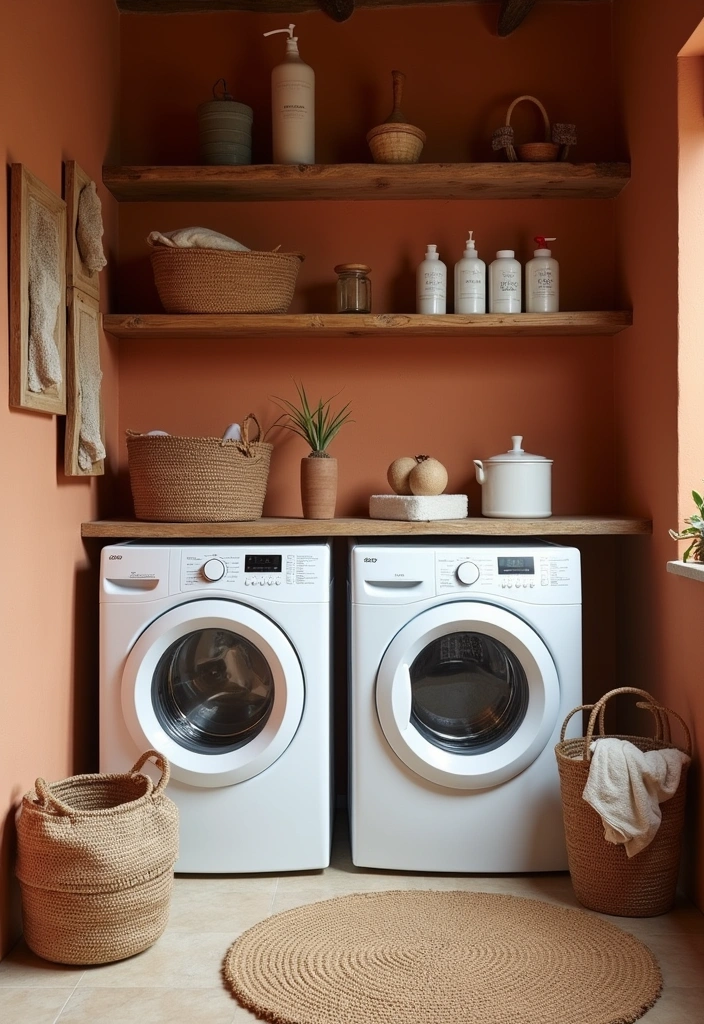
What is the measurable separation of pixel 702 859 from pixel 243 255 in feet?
6.49

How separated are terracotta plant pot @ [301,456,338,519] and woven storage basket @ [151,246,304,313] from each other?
1.58ft

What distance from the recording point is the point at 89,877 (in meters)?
2.03

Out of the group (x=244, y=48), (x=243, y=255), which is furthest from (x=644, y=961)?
(x=244, y=48)

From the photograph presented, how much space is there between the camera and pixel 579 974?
2.01 meters

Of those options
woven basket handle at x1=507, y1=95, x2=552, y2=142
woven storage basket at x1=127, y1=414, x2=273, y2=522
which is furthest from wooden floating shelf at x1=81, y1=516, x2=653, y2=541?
woven basket handle at x1=507, y1=95, x2=552, y2=142

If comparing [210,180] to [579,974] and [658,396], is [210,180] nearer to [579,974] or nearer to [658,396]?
[658,396]

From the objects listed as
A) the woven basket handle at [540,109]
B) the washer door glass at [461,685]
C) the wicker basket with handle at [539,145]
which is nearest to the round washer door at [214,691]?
A: the washer door glass at [461,685]

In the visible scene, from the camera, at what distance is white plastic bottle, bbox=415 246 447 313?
2877 millimetres

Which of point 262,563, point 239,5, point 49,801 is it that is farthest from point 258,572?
point 239,5

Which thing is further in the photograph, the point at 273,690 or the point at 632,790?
the point at 273,690

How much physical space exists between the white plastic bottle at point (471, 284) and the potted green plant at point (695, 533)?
2.93 ft

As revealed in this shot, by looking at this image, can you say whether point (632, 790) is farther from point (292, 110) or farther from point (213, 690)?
point (292, 110)

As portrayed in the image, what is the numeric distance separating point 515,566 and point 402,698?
45 centimetres

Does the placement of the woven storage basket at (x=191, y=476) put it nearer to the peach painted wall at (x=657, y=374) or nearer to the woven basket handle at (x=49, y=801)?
the woven basket handle at (x=49, y=801)
